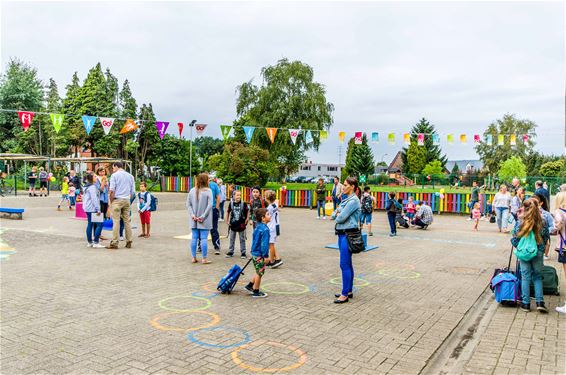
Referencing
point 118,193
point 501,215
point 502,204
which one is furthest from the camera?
point 501,215

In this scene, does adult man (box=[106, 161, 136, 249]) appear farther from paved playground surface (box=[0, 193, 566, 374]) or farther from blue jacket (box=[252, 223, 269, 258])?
blue jacket (box=[252, 223, 269, 258])

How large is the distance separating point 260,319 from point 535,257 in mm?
3787

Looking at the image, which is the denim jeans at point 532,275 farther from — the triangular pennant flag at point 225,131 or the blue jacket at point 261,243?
the triangular pennant flag at point 225,131

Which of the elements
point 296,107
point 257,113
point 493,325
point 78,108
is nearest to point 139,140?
point 78,108

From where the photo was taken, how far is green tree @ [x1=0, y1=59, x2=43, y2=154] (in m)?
42.8

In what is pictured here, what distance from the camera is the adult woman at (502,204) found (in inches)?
588

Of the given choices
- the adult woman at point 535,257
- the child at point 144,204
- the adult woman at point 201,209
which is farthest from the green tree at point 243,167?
the adult woman at point 535,257

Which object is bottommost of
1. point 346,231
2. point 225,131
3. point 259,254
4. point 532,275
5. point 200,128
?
point 532,275

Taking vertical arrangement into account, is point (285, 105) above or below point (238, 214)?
above

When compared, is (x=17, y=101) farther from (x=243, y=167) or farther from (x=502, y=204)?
(x=502, y=204)

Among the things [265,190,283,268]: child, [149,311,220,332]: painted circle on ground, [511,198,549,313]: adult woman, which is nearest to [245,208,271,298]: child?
[149,311,220,332]: painted circle on ground

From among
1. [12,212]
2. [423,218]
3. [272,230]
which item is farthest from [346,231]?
[12,212]

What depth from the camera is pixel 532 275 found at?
622 cm

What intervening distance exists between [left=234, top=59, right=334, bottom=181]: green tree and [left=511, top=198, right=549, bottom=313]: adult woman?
1458 inches
